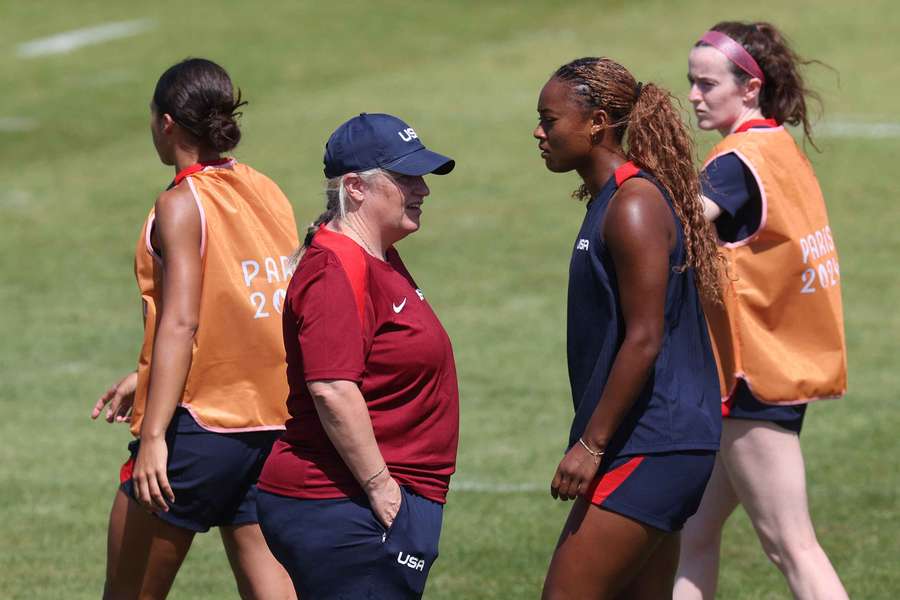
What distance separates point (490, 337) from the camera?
39.2 feet

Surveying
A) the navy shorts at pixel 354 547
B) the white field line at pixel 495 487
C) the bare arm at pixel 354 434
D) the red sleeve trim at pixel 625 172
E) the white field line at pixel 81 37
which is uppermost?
the red sleeve trim at pixel 625 172

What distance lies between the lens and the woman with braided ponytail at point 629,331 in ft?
15.9

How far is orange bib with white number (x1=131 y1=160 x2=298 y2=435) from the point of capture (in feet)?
18.3

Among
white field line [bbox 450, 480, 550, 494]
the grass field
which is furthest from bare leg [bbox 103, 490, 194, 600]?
white field line [bbox 450, 480, 550, 494]

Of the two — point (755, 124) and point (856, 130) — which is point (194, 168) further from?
point (856, 130)

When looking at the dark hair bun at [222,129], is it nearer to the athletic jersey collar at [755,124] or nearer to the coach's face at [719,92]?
the coach's face at [719,92]

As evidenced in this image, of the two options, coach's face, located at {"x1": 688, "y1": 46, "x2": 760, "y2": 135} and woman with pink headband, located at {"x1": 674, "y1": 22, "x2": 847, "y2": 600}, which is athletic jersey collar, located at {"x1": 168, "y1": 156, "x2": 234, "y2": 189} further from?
coach's face, located at {"x1": 688, "y1": 46, "x2": 760, "y2": 135}

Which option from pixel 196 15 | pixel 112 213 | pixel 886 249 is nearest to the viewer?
pixel 886 249

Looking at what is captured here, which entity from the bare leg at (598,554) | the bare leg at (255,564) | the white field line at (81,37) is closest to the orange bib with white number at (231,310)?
the bare leg at (255,564)

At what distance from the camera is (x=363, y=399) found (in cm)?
470

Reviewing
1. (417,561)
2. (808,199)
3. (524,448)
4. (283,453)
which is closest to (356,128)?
(283,453)

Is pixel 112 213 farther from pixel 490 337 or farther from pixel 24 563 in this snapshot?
pixel 24 563

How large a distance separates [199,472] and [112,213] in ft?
33.3

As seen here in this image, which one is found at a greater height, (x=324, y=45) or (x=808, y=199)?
(x=808, y=199)
